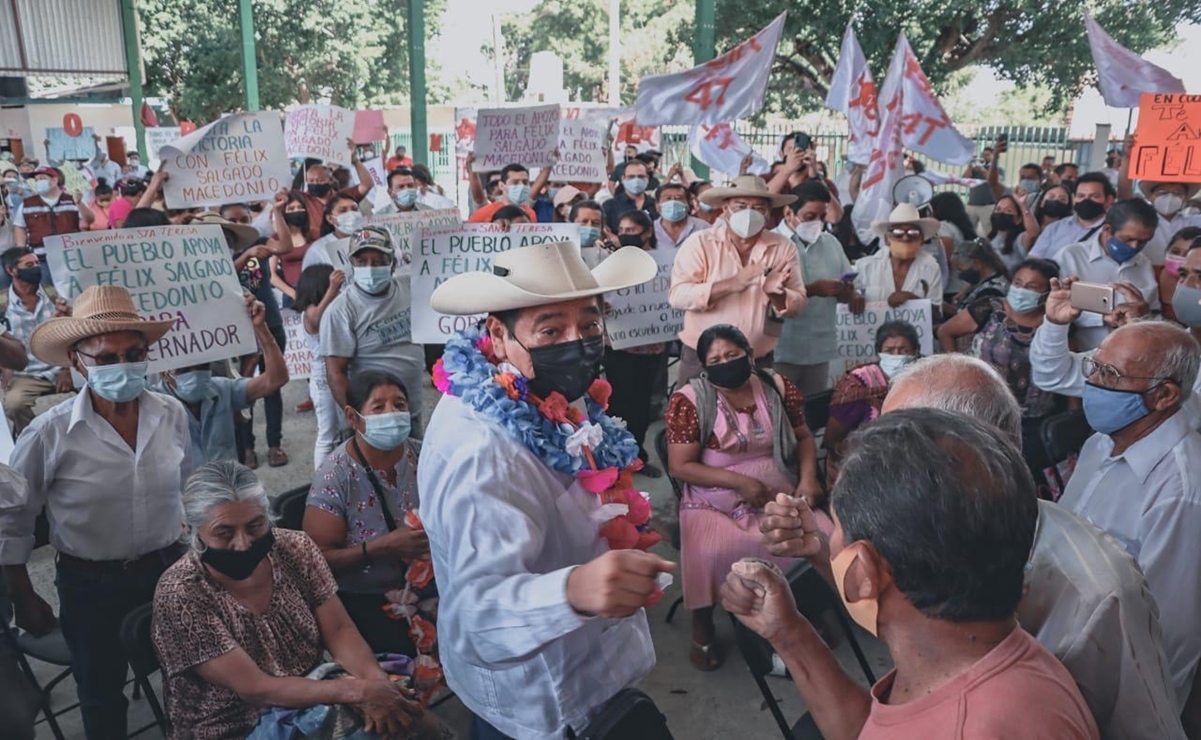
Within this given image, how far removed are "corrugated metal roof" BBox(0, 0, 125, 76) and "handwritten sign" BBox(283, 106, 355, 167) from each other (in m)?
16.1

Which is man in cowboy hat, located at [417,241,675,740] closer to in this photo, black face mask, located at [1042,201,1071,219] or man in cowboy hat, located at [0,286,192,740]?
man in cowboy hat, located at [0,286,192,740]

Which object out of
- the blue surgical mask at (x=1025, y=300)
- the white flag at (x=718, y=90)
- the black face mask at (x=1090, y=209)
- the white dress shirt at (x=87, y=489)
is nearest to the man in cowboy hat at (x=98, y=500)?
the white dress shirt at (x=87, y=489)

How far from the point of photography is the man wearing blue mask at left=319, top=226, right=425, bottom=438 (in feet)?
16.5

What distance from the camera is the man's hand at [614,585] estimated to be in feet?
5.90

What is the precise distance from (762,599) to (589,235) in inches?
203

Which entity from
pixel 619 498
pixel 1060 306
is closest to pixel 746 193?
pixel 1060 306

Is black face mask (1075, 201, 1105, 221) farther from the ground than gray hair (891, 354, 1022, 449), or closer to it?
farther from the ground

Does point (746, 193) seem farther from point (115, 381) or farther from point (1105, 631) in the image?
point (1105, 631)

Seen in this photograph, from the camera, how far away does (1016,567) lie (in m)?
1.41

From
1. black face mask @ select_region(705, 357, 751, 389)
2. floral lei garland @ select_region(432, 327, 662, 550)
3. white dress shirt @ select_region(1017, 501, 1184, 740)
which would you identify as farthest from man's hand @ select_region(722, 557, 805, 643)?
black face mask @ select_region(705, 357, 751, 389)

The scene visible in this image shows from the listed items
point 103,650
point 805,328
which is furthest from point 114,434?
point 805,328

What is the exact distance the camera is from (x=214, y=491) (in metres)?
2.87

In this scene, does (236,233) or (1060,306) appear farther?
(236,233)

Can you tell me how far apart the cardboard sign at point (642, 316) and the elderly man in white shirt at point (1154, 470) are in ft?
12.0
